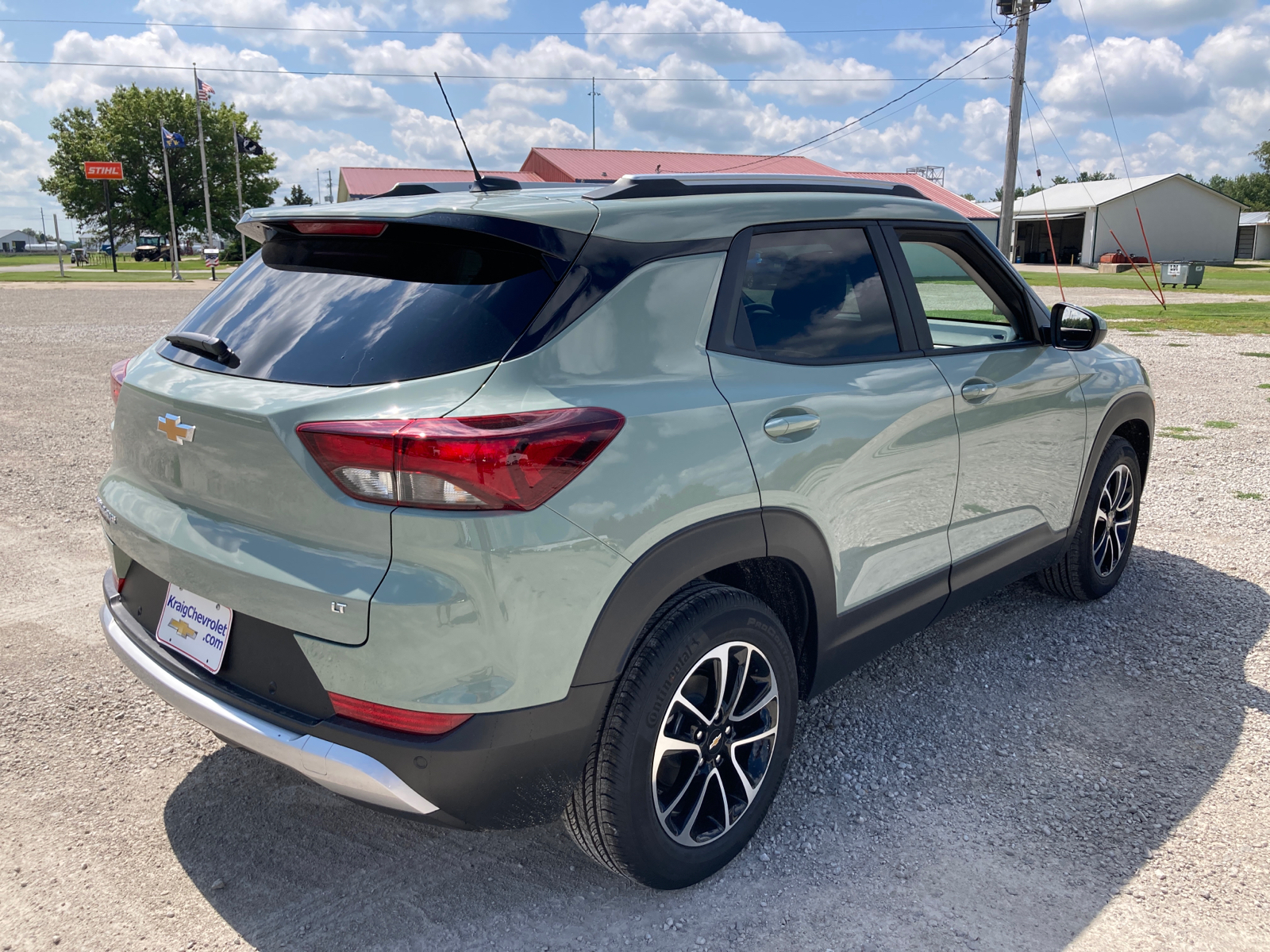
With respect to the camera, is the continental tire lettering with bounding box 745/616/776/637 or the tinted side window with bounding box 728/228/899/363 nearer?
the continental tire lettering with bounding box 745/616/776/637

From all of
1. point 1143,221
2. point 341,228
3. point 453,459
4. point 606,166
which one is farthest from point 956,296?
point 1143,221

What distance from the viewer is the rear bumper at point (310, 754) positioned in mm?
2098

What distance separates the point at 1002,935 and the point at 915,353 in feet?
5.65

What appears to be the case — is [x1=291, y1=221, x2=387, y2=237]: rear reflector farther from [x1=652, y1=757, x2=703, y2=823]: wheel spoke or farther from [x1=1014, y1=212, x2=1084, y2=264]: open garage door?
[x1=1014, y1=212, x2=1084, y2=264]: open garage door

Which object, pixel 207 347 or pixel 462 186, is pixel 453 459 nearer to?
pixel 207 347

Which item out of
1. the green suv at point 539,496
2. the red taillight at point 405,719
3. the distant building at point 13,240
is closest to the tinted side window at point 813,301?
the green suv at point 539,496

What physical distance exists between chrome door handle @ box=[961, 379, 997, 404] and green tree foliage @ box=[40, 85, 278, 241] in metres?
77.1

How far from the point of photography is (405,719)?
6.90 feet

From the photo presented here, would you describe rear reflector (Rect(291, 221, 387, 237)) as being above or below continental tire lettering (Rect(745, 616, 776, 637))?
above

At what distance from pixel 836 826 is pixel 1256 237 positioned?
271 feet

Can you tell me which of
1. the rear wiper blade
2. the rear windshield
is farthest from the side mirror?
the rear wiper blade

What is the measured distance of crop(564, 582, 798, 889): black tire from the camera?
7.68ft

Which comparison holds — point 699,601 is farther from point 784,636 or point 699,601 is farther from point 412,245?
point 412,245

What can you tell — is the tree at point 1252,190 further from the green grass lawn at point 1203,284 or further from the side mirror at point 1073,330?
the side mirror at point 1073,330
